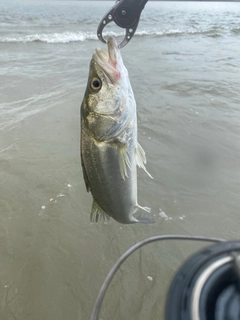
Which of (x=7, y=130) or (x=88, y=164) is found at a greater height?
(x=88, y=164)

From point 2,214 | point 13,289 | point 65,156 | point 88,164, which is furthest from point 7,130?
point 88,164

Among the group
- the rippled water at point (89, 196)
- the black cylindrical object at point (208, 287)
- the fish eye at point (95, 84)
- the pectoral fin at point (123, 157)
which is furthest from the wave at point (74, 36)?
the black cylindrical object at point (208, 287)

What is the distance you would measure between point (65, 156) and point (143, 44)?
10.2 meters

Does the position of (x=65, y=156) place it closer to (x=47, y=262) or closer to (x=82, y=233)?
(x=82, y=233)

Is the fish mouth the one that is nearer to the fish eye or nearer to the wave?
the fish eye

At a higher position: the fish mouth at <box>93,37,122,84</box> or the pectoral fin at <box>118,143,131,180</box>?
the fish mouth at <box>93,37,122,84</box>

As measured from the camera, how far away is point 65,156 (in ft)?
14.0

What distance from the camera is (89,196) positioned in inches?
139

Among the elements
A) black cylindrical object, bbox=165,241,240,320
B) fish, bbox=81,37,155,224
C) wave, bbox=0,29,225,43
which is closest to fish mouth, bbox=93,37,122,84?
fish, bbox=81,37,155,224

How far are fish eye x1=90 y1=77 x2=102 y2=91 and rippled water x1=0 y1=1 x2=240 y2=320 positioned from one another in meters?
1.79

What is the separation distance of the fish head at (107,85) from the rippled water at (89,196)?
1675 millimetres

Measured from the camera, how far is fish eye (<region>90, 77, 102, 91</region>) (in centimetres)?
184

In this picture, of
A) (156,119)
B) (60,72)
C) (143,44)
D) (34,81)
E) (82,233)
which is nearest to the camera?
(82,233)

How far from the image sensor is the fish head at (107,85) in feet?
5.83
